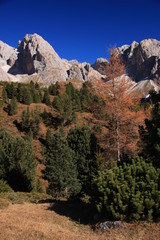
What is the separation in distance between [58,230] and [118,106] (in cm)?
1011

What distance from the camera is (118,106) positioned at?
1564 centimetres

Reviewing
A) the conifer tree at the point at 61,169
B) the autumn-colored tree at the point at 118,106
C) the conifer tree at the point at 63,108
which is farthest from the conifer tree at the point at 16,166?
the conifer tree at the point at 63,108

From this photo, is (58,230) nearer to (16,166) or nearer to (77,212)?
(77,212)

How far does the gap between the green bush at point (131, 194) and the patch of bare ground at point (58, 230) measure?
0.43m

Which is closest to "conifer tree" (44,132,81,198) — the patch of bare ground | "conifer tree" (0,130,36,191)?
"conifer tree" (0,130,36,191)

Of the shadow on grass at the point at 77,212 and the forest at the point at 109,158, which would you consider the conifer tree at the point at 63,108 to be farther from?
the shadow on grass at the point at 77,212

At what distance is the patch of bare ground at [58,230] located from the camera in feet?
22.1

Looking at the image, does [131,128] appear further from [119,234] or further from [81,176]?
[119,234]

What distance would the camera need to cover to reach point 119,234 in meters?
7.05

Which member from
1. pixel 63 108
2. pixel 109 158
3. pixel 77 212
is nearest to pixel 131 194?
pixel 77 212

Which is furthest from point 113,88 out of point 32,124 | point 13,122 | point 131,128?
point 13,122

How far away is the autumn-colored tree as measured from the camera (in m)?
15.7

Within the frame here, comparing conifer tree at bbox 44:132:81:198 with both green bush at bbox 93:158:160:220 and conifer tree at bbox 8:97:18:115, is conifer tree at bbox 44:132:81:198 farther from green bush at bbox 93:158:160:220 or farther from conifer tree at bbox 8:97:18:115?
conifer tree at bbox 8:97:18:115

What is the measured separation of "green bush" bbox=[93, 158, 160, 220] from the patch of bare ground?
431 mm
